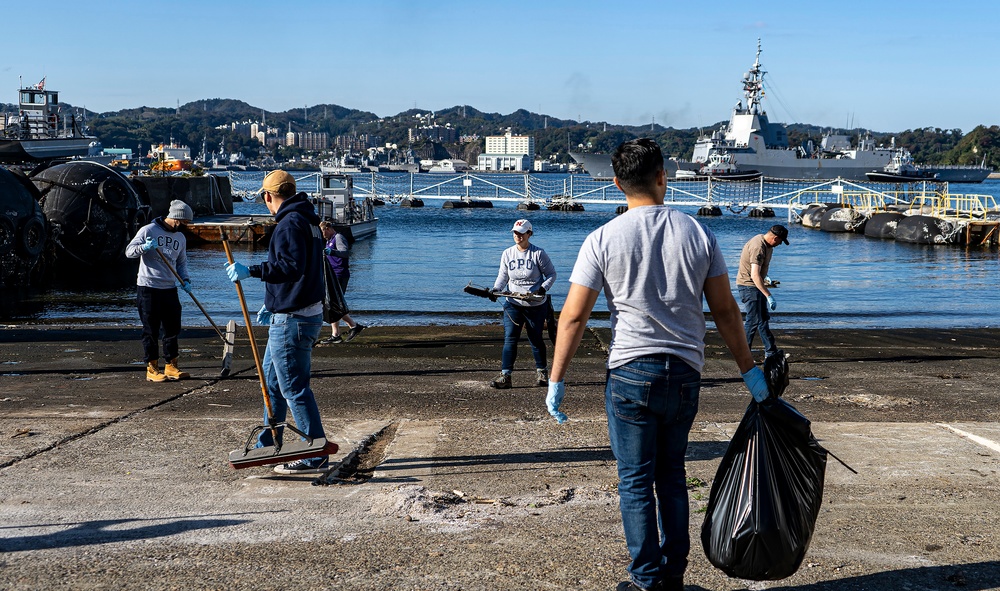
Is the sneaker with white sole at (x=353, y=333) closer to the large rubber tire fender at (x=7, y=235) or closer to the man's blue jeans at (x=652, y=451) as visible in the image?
the man's blue jeans at (x=652, y=451)

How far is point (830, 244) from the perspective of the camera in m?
48.1

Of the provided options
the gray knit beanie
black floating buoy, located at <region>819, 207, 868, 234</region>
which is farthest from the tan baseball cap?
black floating buoy, located at <region>819, 207, 868, 234</region>

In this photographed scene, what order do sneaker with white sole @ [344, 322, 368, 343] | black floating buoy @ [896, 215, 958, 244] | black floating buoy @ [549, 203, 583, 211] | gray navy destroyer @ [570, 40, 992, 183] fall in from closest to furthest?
sneaker with white sole @ [344, 322, 368, 343]
black floating buoy @ [896, 215, 958, 244]
black floating buoy @ [549, 203, 583, 211]
gray navy destroyer @ [570, 40, 992, 183]

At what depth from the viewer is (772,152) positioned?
11706 centimetres

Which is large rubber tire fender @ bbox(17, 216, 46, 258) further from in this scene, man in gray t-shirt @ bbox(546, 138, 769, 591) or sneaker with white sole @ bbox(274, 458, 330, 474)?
man in gray t-shirt @ bbox(546, 138, 769, 591)

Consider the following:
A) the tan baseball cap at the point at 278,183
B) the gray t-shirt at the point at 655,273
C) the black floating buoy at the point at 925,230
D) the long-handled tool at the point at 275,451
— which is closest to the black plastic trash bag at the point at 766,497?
the gray t-shirt at the point at 655,273

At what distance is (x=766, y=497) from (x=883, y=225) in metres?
51.7

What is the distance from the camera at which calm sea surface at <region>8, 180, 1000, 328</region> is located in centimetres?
1922

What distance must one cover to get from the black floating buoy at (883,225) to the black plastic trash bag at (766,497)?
4971 centimetres

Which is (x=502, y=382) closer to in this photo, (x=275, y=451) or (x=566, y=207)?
(x=275, y=451)

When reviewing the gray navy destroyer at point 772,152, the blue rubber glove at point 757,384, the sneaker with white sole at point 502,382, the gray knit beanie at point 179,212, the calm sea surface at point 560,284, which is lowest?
the calm sea surface at point 560,284

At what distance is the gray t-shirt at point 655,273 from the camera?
3.75 metres

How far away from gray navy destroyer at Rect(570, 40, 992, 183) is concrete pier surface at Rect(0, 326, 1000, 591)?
110517mm

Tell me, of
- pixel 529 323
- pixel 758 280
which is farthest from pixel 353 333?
pixel 758 280
